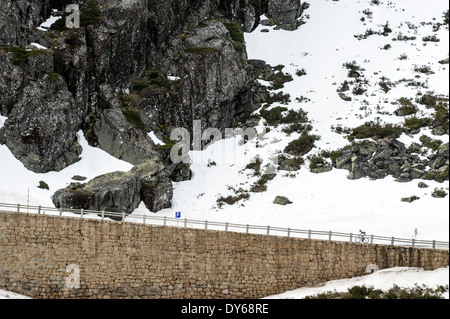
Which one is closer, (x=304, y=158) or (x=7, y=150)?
Answer: (x=7, y=150)

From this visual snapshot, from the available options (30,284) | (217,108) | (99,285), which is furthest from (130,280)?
(217,108)

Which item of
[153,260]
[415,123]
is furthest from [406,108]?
[153,260]

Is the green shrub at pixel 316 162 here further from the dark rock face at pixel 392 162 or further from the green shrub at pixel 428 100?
the green shrub at pixel 428 100

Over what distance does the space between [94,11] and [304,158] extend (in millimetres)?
23434

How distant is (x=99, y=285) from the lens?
3216cm

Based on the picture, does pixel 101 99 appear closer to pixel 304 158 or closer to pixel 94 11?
pixel 94 11

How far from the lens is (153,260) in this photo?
32375mm

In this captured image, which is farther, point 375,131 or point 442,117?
point 375,131

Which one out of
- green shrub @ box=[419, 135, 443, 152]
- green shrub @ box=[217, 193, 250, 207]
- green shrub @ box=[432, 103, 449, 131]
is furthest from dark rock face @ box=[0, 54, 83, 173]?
green shrub @ box=[432, 103, 449, 131]

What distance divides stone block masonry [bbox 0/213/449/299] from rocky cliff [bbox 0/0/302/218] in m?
7.28

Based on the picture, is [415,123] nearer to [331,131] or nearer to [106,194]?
[331,131]

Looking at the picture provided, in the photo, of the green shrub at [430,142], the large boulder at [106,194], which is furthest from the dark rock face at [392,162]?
the large boulder at [106,194]

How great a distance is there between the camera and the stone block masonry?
3184cm

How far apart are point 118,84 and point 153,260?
75.3ft
